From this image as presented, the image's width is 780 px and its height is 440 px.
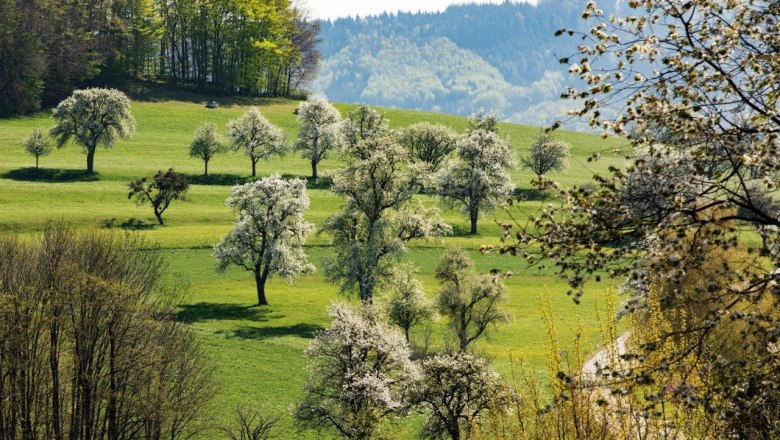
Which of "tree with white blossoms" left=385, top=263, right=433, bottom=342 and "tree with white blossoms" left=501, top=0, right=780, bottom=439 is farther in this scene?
"tree with white blossoms" left=385, top=263, right=433, bottom=342

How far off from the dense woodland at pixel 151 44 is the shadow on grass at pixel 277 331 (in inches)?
3424

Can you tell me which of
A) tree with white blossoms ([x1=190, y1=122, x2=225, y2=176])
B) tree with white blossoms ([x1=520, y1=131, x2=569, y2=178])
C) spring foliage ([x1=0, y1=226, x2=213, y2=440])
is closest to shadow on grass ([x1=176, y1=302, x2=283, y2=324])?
spring foliage ([x1=0, y1=226, x2=213, y2=440])

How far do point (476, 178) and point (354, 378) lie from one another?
2321 inches

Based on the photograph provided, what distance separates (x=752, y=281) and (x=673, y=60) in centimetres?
285

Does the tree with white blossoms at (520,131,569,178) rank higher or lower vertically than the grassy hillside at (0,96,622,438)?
higher

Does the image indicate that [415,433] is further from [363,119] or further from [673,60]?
[363,119]

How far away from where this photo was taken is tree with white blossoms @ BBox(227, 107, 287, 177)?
117875 millimetres

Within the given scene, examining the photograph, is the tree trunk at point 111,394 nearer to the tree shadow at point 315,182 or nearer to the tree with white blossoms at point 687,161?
the tree with white blossoms at point 687,161

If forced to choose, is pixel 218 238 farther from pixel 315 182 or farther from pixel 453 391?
A: pixel 453 391

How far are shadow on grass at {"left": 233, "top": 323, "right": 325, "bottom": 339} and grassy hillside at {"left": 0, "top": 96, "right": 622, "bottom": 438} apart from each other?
0.10 metres

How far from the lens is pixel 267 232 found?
75188 mm

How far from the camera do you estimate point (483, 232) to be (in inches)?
4023

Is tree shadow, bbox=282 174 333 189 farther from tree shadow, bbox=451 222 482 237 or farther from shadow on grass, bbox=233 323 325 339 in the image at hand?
shadow on grass, bbox=233 323 325 339

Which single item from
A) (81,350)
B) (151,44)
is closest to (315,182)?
(151,44)
